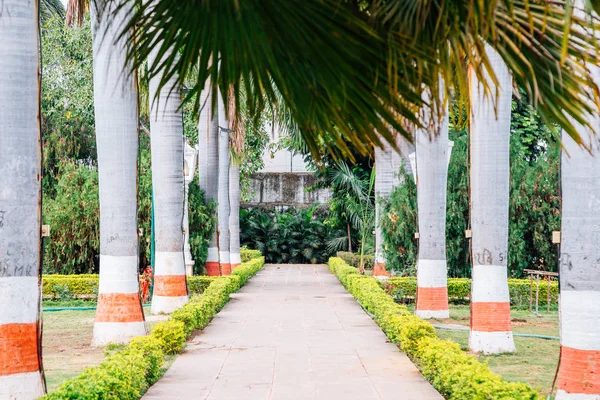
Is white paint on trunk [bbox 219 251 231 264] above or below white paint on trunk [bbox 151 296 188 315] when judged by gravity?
above

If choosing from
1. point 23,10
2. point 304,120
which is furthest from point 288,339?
point 304,120

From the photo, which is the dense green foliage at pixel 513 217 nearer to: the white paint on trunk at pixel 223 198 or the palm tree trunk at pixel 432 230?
the palm tree trunk at pixel 432 230

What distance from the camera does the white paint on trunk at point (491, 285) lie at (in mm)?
12164

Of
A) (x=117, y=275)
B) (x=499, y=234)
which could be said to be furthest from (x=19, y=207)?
(x=499, y=234)

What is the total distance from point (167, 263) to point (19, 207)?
9.33 meters

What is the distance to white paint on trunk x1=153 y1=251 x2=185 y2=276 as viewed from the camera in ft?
55.7

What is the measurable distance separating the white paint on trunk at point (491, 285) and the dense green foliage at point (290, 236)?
97.9 feet

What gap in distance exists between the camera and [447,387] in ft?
28.5

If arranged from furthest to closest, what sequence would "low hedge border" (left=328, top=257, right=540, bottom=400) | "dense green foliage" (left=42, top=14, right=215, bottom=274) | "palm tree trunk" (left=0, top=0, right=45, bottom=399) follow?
"dense green foliage" (left=42, top=14, right=215, bottom=274)
"palm tree trunk" (left=0, top=0, right=45, bottom=399)
"low hedge border" (left=328, top=257, right=540, bottom=400)

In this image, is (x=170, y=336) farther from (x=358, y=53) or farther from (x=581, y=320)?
(x=358, y=53)

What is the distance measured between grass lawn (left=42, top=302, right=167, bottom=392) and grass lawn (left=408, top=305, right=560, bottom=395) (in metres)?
5.25

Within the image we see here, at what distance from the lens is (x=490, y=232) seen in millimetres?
12359

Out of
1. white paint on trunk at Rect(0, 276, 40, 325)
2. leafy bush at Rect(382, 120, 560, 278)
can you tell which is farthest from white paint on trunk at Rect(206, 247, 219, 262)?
white paint on trunk at Rect(0, 276, 40, 325)

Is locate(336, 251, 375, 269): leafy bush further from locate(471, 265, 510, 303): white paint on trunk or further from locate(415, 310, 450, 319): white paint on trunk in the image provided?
locate(471, 265, 510, 303): white paint on trunk
